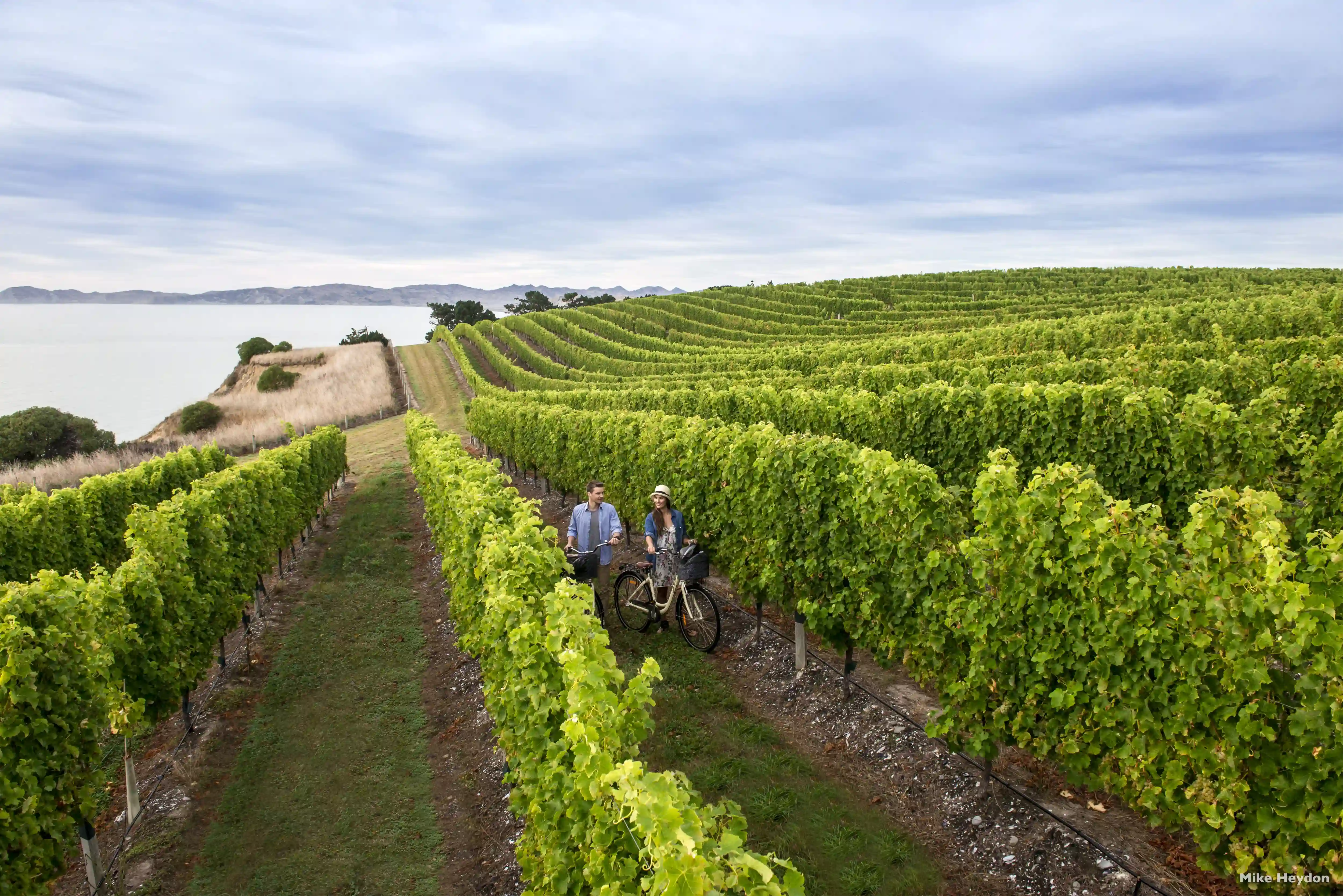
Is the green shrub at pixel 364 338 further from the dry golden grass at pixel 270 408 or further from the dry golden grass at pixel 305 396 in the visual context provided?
the dry golden grass at pixel 305 396

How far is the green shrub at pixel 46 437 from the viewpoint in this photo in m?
40.6

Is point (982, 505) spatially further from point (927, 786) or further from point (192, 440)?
point (192, 440)

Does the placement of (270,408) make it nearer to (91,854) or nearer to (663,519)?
(663,519)

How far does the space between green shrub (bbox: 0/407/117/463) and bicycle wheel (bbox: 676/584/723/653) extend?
44981 mm

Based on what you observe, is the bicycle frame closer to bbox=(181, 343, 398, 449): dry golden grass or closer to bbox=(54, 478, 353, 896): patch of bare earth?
bbox=(54, 478, 353, 896): patch of bare earth

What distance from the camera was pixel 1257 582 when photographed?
515 centimetres

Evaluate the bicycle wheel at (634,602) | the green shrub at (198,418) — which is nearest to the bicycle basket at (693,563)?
the bicycle wheel at (634,602)

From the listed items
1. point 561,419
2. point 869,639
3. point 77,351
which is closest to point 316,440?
point 561,419

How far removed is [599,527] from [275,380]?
A: 68.8 m

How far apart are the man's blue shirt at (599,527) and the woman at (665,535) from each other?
521mm

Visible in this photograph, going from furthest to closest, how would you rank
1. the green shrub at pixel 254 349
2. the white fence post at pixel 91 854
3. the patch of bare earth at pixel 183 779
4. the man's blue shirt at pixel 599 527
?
the green shrub at pixel 254 349, the man's blue shirt at pixel 599 527, the patch of bare earth at pixel 183 779, the white fence post at pixel 91 854

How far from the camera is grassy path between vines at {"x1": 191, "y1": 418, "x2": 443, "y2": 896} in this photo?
7.30 m

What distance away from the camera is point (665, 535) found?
10.5 metres

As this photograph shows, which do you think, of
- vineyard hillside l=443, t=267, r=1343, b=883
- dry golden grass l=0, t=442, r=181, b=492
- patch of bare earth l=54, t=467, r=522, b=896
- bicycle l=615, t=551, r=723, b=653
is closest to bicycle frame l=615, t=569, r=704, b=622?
bicycle l=615, t=551, r=723, b=653
